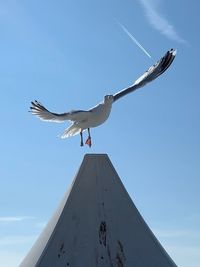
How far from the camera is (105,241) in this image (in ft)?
48.5

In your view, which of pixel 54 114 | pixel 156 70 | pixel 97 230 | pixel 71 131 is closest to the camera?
pixel 97 230

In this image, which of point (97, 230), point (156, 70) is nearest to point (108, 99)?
point (156, 70)

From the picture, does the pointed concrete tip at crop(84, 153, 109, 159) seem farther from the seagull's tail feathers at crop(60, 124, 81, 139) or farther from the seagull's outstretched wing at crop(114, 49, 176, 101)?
the seagull's outstretched wing at crop(114, 49, 176, 101)

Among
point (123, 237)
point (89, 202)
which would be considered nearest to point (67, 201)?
point (89, 202)

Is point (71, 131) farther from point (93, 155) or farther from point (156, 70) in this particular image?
point (156, 70)

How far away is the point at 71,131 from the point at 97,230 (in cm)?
305

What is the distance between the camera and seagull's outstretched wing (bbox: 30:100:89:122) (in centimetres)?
1588

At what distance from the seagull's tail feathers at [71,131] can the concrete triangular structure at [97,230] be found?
2.64 ft

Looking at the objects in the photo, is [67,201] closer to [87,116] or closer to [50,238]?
[50,238]

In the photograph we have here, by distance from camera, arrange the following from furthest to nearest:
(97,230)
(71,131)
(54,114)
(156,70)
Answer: (156,70) < (71,131) < (54,114) < (97,230)

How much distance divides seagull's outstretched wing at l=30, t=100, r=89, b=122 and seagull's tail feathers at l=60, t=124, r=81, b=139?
0.33 m

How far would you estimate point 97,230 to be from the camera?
1495 centimetres

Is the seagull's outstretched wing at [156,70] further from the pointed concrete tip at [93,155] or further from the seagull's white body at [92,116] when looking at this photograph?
the pointed concrete tip at [93,155]

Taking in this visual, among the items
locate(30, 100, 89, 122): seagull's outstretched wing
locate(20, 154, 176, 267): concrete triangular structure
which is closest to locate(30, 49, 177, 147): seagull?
locate(30, 100, 89, 122): seagull's outstretched wing
